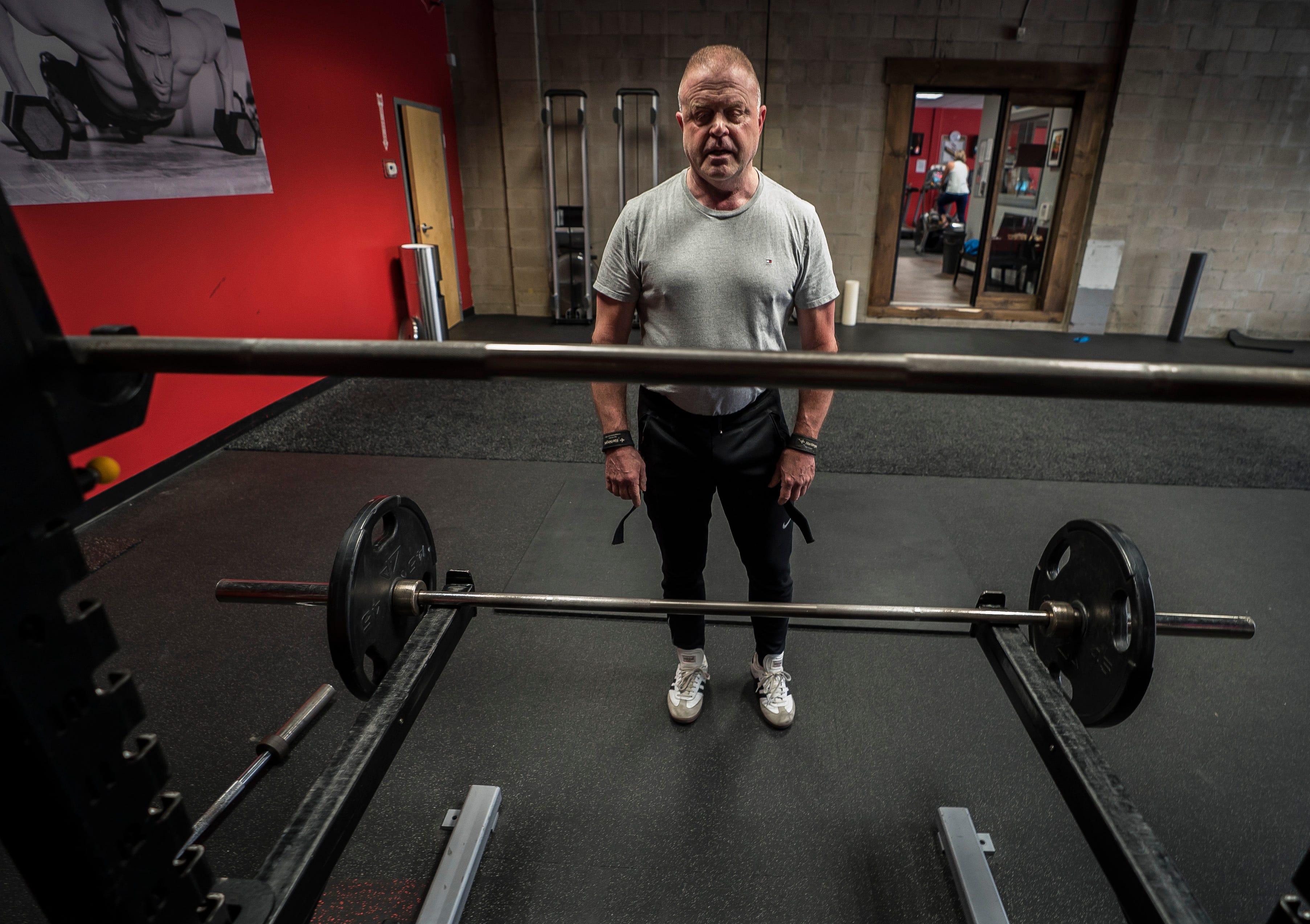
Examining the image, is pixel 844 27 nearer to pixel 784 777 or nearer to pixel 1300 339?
pixel 1300 339

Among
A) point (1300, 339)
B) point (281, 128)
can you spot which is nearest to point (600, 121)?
point (281, 128)

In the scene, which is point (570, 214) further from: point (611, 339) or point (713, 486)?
point (713, 486)

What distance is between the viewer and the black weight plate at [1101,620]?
39.4 inches

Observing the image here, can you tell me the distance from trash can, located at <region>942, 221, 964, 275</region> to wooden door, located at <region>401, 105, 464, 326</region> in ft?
20.0

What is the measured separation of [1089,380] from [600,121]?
593 cm

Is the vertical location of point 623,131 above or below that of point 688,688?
above

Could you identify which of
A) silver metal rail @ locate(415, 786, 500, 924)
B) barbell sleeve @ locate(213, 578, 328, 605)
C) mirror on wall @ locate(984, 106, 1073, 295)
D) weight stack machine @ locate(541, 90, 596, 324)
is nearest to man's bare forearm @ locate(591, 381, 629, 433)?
barbell sleeve @ locate(213, 578, 328, 605)

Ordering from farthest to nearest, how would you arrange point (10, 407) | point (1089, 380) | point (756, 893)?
point (756, 893)
point (1089, 380)
point (10, 407)

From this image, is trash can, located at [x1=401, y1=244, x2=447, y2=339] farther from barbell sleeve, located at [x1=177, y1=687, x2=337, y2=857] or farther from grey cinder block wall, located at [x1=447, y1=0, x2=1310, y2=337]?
barbell sleeve, located at [x1=177, y1=687, x2=337, y2=857]

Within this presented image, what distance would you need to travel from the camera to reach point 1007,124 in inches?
224

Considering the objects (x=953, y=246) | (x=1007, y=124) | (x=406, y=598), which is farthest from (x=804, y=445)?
(x=953, y=246)

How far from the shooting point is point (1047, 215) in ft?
20.6

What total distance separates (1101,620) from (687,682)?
38.6 inches

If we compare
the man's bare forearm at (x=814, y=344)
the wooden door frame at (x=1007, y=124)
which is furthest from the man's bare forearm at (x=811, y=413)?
the wooden door frame at (x=1007, y=124)
